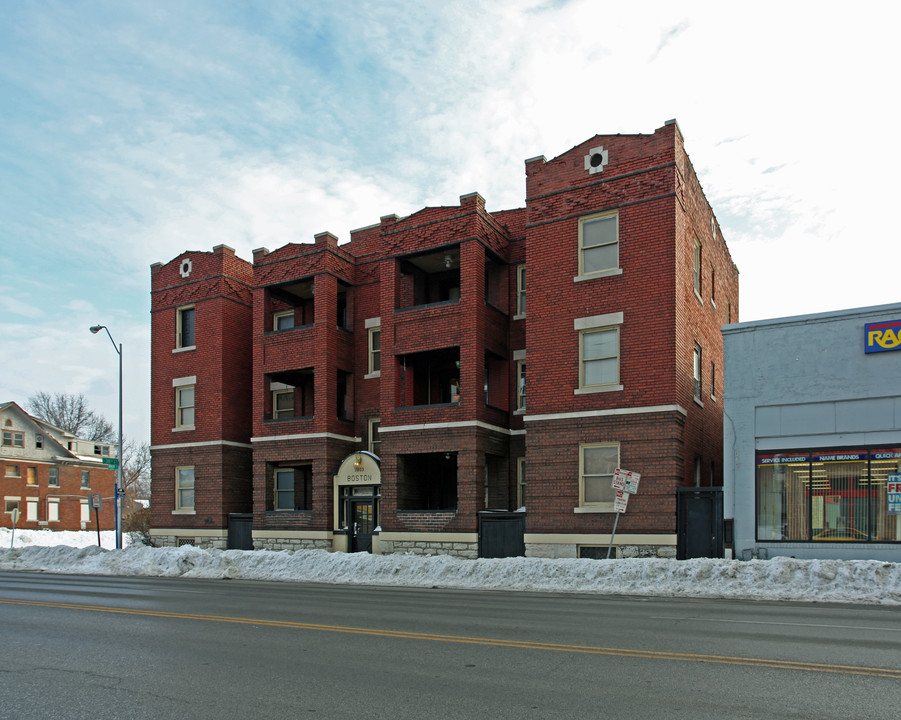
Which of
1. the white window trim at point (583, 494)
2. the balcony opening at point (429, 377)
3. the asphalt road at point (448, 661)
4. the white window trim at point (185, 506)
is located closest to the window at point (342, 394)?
the balcony opening at point (429, 377)

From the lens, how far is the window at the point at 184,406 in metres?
33.6

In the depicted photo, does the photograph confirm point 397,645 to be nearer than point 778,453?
Yes

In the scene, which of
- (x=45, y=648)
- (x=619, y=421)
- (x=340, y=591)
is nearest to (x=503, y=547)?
(x=619, y=421)

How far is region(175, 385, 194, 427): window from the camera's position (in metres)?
33.6

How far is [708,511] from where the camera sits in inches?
842

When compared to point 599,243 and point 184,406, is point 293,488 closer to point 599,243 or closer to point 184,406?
point 184,406

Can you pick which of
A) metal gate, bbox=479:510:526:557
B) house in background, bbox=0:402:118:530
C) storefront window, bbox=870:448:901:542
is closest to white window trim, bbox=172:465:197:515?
metal gate, bbox=479:510:526:557

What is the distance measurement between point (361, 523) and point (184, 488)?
8889 millimetres

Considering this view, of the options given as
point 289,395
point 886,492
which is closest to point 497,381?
point 289,395

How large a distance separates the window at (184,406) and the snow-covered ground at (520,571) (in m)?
5.86

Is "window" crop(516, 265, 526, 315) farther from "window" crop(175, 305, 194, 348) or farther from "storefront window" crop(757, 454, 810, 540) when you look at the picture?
"window" crop(175, 305, 194, 348)

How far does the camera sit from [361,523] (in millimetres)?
28875

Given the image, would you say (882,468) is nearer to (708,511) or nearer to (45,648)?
(708,511)

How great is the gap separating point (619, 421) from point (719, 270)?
1060 centimetres
